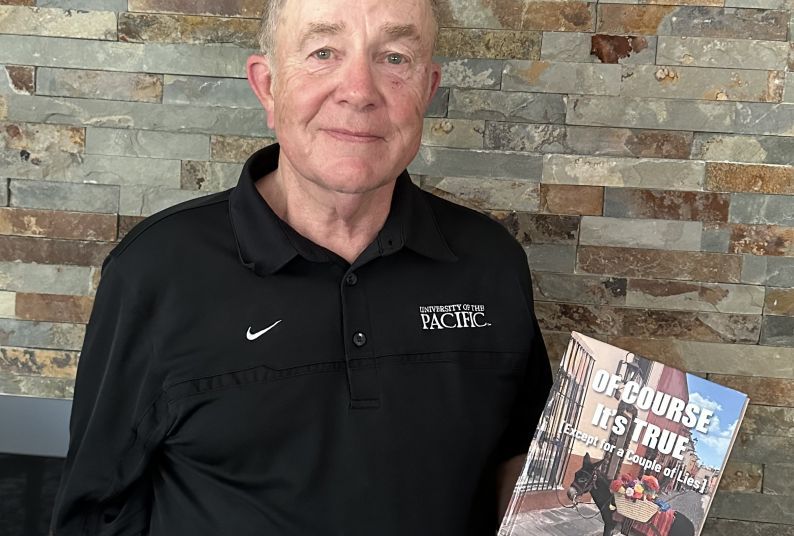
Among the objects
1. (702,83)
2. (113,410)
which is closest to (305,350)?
(113,410)

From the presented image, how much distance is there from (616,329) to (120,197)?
3.49 ft

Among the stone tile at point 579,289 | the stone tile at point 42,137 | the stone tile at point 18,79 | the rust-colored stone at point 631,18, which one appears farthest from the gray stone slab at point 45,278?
the rust-colored stone at point 631,18

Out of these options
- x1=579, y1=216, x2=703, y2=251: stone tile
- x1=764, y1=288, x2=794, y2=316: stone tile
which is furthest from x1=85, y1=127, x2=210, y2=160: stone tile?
x1=764, y1=288, x2=794, y2=316: stone tile

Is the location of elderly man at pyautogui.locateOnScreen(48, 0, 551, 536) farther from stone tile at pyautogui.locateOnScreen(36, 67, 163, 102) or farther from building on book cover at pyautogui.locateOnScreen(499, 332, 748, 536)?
stone tile at pyautogui.locateOnScreen(36, 67, 163, 102)

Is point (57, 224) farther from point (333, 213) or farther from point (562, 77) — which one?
point (562, 77)

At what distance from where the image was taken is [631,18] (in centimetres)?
173

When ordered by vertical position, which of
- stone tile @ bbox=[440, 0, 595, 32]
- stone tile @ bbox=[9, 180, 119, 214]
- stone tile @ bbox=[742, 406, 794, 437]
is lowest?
stone tile @ bbox=[742, 406, 794, 437]

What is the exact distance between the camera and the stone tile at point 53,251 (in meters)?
1.84

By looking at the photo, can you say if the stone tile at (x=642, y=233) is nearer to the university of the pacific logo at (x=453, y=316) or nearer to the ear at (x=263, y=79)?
the university of the pacific logo at (x=453, y=316)

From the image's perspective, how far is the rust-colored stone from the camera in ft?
5.68

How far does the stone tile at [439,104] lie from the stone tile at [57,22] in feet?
2.15

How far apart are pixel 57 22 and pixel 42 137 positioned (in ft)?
0.77

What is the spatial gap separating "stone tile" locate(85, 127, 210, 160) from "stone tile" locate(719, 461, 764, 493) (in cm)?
127

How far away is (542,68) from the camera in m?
1.75
